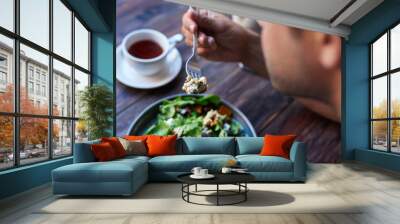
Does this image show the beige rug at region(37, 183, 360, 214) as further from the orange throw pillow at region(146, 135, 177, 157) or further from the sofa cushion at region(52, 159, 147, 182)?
the orange throw pillow at region(146, 135, 177, 157)

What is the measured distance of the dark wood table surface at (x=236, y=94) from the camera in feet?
27.5

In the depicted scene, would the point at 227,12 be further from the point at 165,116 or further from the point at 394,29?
the point at 394,29

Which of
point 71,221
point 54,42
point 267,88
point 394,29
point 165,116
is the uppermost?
point 394,29

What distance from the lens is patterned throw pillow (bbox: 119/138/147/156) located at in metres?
6.19

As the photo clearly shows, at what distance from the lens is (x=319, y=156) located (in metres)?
8.62

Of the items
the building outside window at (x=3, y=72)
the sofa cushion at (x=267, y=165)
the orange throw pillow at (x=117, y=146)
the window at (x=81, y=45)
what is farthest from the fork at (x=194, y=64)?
the building outside window at (x=3, y=72)

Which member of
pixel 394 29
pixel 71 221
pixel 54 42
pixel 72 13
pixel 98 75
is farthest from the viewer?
pixel 98 75

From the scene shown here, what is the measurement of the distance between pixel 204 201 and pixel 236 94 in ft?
14.5

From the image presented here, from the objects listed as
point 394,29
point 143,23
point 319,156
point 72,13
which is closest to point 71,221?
point 72,13

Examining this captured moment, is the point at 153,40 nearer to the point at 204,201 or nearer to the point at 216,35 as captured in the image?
the point at 216,35

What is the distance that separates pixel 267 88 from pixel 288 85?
457 millimetres

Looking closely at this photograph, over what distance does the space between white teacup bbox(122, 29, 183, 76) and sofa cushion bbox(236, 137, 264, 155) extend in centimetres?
272

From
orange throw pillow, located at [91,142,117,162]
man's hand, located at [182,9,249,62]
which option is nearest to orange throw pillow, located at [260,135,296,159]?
orange throw pillow, located at [91,142,117,162]

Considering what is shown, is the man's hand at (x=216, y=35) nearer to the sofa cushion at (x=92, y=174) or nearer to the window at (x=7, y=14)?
the window at (x=7, y=14)
